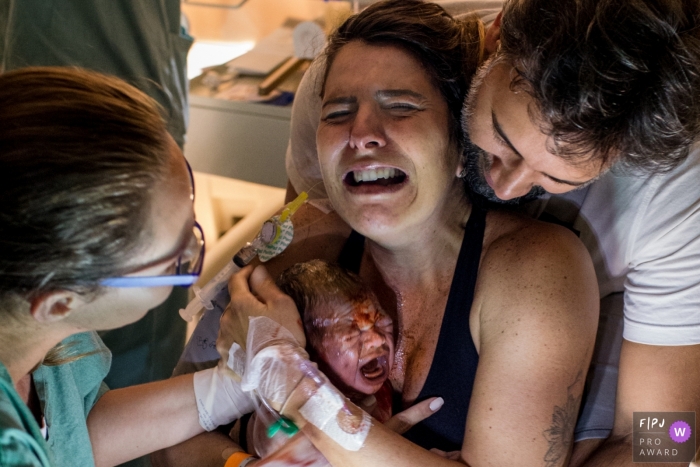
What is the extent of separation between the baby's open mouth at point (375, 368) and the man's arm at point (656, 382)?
1.86 ft

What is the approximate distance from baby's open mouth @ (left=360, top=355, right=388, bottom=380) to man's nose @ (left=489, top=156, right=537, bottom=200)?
51 cm

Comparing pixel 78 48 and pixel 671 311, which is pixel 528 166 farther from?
pixel 78 48

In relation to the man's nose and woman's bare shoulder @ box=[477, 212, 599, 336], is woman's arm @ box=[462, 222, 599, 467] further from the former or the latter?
the man's nose

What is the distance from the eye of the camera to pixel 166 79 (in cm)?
204

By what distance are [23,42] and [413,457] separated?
4.95 ft

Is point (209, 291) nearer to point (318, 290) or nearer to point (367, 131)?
point (318, 290)

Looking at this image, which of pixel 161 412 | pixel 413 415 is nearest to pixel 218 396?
pixel 161 412

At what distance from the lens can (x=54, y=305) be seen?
1036mm

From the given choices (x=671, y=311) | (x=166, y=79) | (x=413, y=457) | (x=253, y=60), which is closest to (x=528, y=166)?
(x=671, y=311)

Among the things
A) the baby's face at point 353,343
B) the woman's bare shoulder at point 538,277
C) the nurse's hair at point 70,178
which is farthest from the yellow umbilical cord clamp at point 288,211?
the nurse's hair at point 70,178

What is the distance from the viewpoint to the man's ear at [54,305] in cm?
100

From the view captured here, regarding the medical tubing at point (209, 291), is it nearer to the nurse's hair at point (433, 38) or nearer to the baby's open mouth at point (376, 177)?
the baby's open mouth at point (376, 177)

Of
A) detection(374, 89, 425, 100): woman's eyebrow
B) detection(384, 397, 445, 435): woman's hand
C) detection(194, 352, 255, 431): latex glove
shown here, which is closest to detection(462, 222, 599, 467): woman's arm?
detection(384, 397, 445, 435): woman's hand

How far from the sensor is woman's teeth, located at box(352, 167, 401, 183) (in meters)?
1.46
